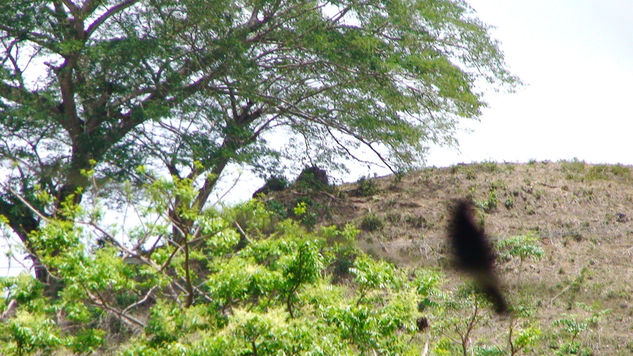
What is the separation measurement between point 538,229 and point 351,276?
5566 mm

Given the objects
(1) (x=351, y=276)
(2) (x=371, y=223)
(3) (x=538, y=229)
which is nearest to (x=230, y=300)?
(1) (x=351, y=276)

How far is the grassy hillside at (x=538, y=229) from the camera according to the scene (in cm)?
1616

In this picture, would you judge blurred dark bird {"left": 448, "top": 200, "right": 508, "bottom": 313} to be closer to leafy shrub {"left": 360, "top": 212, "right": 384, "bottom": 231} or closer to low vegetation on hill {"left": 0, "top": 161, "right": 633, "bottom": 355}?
low vegetation on hill {"left": 0, "top": 161, "right": 633, "bottom": 355}

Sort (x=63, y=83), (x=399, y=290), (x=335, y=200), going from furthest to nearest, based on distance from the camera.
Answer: (x=335, y=200) < (x=63, y=83) < (x=399, y=290)

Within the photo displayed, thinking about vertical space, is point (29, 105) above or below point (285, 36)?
below

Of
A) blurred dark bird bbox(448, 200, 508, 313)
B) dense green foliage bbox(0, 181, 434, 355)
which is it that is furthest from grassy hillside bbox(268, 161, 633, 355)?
dense green foliage bbox(0, 181, 434, 355)

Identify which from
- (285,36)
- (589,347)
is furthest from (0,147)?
(589,347)

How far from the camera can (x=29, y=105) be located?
17.5m

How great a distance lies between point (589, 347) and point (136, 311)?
361 inches

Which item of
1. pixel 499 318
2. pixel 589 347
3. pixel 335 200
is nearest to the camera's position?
pixel 589 347

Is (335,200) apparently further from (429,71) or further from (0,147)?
(0,147)

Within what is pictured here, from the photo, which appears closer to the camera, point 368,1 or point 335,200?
point 368,1

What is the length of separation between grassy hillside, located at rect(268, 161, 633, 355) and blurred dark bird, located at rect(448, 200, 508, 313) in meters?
0.28

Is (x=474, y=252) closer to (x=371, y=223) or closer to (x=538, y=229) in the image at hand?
(x=538, y=229)
